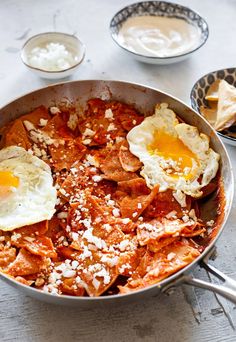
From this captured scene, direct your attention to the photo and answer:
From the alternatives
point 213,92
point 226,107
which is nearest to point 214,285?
point 226,107

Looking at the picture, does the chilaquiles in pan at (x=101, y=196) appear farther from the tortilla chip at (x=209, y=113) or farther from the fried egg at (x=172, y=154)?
the tortilla chip at (x=209, y=113)

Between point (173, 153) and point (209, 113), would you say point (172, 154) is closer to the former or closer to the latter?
point (173, 153)

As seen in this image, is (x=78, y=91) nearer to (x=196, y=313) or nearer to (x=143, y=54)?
(x=143, y=54)

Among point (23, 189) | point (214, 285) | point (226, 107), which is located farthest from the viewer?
point (226, 107)

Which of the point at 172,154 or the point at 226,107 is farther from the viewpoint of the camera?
the point at 226,107

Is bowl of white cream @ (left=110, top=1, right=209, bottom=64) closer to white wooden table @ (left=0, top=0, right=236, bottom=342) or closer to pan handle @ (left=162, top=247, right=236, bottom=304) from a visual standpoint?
white wooden table @ (left=0, top=0, right=236, bottom=342)

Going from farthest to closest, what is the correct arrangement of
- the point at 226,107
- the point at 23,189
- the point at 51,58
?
the point at 51,58 → the point at 226,107 → the point at 23,189

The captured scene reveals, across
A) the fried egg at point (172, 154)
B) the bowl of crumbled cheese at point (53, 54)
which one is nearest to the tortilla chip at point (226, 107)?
the fried egg at point (172, 154)
